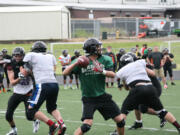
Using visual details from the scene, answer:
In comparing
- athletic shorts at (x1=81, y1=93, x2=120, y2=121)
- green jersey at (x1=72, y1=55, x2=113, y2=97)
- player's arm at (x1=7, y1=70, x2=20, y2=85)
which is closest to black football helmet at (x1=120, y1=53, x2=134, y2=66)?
green jersey at (x1=72, y1=55, x2=113, y2=97)

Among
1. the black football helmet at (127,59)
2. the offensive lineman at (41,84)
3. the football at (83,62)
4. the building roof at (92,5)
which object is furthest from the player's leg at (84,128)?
the building roof at (92,5)

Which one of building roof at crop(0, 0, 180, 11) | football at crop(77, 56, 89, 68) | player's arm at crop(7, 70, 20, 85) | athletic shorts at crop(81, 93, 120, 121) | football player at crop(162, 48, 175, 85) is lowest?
football player at crop(162, 48, 175, 85)

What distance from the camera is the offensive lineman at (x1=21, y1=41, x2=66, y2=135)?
7.56m

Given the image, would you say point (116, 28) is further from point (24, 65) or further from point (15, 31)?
point (24, 65)

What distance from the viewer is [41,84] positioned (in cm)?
760

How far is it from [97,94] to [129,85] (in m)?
1.42

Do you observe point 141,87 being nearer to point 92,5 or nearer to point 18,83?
point 18,83

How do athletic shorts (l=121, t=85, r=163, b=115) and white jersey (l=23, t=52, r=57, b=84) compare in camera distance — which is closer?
white jersey (l=23, t=52, r=57, b=84)

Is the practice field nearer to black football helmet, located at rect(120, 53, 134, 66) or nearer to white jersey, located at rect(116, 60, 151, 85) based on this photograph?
white jersey, located at rect(116, 60, 151, 85)

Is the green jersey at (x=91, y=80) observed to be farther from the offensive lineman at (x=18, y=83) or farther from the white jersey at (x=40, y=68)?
the offensive lineman at (x=18, y=83)

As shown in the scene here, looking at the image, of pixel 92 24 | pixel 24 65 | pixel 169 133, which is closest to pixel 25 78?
pixel 24 65

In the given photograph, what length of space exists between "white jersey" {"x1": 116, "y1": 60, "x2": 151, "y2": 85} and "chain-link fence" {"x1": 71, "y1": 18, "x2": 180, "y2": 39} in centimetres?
3170

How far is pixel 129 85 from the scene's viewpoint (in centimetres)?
800

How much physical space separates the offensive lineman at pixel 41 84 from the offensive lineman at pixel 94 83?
1002mm
